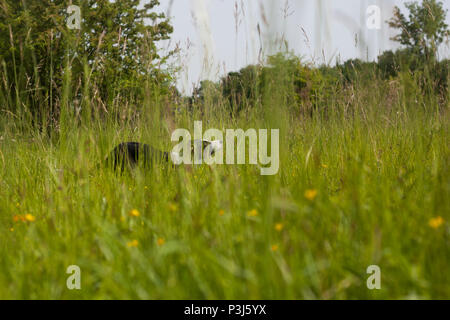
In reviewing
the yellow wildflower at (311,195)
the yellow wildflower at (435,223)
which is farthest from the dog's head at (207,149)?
the yellow wildflower at (435,223)

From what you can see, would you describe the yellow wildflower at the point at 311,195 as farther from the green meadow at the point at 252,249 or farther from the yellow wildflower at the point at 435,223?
the yellow wildflower at the point at 435,223

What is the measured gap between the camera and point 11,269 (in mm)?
1065

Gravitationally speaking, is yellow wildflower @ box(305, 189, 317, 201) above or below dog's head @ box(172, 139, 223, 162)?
below

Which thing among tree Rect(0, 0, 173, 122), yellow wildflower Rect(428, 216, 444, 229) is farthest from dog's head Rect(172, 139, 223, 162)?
yellow wildflower Rect(428, 216, 444, 229)

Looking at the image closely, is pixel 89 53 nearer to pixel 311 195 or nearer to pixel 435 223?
pixel 311 195

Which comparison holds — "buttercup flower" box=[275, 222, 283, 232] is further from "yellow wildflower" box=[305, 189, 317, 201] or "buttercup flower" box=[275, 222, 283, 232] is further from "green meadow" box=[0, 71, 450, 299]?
"yellow wildflower" box=[305, 189, 317, 201]

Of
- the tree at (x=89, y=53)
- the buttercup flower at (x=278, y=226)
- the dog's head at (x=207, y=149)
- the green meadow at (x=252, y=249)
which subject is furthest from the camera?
the dog's head at (x=207, y=149)

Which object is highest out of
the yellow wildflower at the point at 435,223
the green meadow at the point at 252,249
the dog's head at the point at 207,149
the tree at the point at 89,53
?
the tree at the point at 89,53

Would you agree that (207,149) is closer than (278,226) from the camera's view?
No

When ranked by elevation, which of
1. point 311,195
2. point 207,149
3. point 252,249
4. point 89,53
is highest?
point 89,53

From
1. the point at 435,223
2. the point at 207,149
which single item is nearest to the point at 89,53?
the point at 207,149

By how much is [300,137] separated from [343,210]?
156 cm
